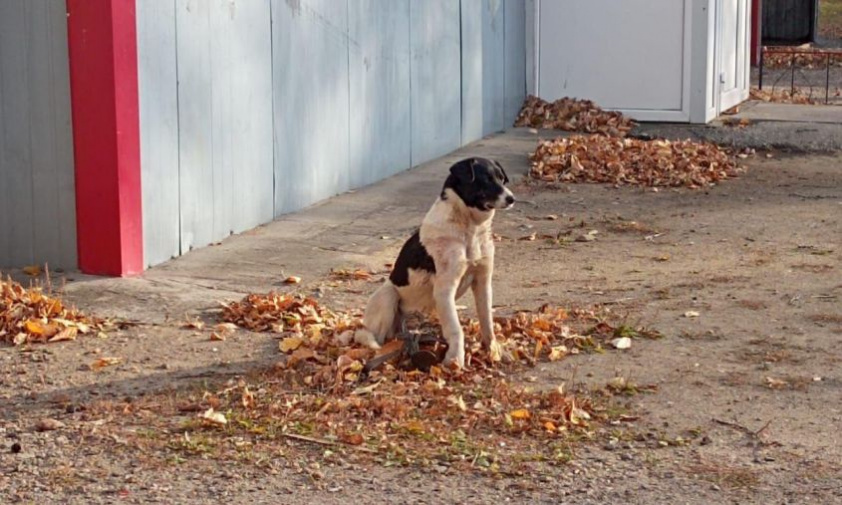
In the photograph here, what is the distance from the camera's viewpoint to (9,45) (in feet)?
27.2

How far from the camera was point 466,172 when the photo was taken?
626 cm

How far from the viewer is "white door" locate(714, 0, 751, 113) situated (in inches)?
614

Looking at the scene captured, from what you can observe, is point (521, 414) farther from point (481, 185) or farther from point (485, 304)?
point (481, 185)

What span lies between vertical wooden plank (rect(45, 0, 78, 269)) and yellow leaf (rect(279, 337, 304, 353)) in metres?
2.15

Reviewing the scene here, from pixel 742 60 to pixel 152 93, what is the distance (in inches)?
406

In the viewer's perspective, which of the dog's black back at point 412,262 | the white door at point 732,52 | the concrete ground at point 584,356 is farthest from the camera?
the white door at point 732,52

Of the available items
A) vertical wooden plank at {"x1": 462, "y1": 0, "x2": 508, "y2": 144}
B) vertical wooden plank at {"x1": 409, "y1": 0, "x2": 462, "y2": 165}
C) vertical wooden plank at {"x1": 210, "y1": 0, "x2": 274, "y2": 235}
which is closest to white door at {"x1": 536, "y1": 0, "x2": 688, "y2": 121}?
vertical wooden plank at {"x1": 462, "y1": 0, "x2": 508, "y2": 144}

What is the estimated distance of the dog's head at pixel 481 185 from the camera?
6203 mm

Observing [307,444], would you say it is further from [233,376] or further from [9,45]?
[9,45]

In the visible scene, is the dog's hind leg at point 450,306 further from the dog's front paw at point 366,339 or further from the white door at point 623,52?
the white door at point 623,52

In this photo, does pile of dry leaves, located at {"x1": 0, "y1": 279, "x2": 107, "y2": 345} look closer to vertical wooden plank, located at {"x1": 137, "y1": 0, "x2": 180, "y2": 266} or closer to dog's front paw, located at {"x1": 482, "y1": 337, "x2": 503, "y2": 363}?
vertical wooden plank, located at {"x1": 137, "y1": 0, "x2": 180, "y2": 266}

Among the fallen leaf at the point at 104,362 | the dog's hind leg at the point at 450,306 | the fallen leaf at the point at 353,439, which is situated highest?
the dog's hind leg at the point at 450,306

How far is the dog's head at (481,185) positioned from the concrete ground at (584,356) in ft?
2.66

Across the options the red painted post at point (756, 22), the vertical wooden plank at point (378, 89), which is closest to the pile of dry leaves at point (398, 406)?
the vertical wooden plank at point (378, 89)
